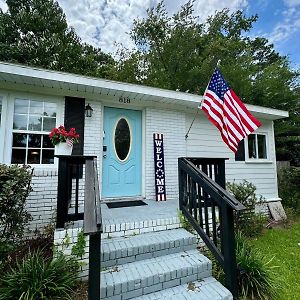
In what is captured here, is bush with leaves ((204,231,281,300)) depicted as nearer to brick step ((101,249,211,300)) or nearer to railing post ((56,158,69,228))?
brick step ((101,249,211,300))

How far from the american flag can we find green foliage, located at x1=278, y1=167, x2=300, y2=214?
5007mm

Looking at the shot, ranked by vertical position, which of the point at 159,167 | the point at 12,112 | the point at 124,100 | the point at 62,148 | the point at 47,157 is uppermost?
the point at 124,100

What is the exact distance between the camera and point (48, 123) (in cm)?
402

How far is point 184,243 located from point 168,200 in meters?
1.91

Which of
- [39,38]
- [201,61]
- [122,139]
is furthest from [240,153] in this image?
[39,38]

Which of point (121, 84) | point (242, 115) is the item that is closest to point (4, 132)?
A: point (121, 84)

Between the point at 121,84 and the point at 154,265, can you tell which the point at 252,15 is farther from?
the point at 154,265

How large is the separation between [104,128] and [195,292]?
3.40m

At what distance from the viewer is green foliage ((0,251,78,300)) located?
1.98 m

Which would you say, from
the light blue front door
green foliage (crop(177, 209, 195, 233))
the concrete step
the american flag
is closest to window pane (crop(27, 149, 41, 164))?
the light blue front door

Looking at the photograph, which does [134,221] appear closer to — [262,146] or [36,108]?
[36,108]

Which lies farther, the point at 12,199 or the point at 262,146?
the point at 262,146

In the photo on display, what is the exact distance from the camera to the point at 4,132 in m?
3.66

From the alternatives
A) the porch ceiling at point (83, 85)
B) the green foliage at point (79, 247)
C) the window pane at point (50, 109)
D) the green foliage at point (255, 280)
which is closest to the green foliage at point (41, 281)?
the green foliage at point (79, 247)
